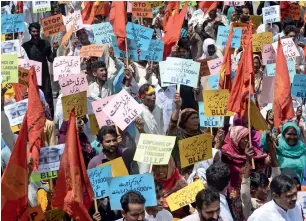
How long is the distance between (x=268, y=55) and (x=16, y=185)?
543 cm

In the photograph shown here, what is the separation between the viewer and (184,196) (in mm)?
6906

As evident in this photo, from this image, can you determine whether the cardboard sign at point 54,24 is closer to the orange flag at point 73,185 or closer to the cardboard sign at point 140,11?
the cardboard sign at point 140,11

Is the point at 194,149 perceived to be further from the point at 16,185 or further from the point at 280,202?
the point at 16,185

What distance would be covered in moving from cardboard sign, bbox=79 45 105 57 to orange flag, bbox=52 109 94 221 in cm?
375

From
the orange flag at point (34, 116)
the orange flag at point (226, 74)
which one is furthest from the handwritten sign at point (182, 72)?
the orange flag at point (34, 116)

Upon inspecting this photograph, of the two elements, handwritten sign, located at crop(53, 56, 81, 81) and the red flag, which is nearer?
handwritten sign, located at crop(53, 56, 81, 81)

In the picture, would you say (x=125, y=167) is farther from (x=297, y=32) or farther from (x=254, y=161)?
(x=297, y=32)

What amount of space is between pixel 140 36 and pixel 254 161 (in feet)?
10.2

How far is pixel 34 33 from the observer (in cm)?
1180

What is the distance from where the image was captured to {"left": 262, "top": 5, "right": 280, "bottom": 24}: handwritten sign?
43.1ft

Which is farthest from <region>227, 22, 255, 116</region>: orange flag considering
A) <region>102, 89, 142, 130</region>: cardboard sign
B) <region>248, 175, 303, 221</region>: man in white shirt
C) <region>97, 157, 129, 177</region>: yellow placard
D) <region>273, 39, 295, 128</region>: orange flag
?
<region>248, 175, 303, 221</region>: man in white shirt

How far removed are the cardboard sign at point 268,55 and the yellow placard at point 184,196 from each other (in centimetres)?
442

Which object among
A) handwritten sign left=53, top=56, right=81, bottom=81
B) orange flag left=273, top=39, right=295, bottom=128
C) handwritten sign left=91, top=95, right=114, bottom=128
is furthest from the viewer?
handwritten sign left=53, top=56, right=81, bottom=81

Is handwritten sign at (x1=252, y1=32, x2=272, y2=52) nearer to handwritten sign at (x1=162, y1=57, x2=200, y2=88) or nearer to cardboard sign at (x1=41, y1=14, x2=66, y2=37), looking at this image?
handwritten sign at (x1=162, y1=57, x2=200, y2=88)
